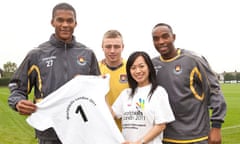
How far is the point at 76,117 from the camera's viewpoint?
12.9 feet

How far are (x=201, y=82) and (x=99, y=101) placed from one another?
1.20m

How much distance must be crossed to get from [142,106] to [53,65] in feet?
3.34

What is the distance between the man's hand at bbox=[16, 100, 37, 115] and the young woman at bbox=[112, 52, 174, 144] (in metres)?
0.91

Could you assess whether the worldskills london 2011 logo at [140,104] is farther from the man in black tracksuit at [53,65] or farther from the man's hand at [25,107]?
the man's hand at [25,107]

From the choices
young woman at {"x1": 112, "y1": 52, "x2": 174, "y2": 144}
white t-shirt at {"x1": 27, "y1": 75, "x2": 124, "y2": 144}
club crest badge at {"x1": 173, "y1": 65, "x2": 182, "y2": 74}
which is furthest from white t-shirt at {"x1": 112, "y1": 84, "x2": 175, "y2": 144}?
club crest badge at {"x1": 173, "y1": 65, "x2": 182, "y2": 74}

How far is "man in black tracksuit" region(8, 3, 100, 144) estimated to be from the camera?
3.97 m

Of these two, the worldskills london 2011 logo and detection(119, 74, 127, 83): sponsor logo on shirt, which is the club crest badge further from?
detection(119, 74, 127, 83): sponsor logo on shirt

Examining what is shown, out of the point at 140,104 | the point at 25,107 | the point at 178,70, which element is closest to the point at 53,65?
the point at 25,107

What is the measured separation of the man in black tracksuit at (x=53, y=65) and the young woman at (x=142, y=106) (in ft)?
1.65

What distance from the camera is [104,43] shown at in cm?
475

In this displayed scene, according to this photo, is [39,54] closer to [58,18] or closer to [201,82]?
[58,18]

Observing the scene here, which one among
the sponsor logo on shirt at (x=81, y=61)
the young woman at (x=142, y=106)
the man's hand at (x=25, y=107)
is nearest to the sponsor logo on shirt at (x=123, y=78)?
the young woman at (x=142, y=106)

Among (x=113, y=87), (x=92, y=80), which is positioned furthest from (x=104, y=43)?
(x=92, y=80)

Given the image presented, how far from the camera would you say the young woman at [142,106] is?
390 cm
